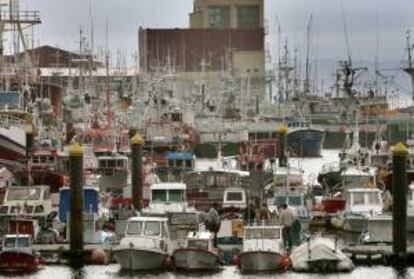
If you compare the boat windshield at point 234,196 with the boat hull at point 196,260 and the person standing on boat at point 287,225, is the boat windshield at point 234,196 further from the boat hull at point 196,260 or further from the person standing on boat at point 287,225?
the boat hull at point 196,260

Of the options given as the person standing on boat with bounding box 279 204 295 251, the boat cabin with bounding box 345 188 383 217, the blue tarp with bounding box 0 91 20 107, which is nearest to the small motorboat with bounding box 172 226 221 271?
the person standing on boat with bounding box 279 204 295 251

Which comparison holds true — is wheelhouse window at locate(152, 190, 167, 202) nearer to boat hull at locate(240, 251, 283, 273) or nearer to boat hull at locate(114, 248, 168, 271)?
boat hull at locate(114, 248, 168, 271)

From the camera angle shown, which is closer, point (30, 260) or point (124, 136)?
point (30, 260)

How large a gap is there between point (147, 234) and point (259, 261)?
13.6ft

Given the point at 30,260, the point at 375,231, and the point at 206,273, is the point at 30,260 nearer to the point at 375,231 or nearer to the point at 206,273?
the point at 206,273

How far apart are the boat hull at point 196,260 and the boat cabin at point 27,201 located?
10438mm

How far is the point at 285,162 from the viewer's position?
82.8 meters

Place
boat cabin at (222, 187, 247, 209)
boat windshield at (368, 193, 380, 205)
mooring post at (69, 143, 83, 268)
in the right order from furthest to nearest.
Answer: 1. boat cabin at (222, 187, 247, 209)
2. boat windshield at (368, 193, 380, 205)
3. mooring post at (69, 143, 83, 268)

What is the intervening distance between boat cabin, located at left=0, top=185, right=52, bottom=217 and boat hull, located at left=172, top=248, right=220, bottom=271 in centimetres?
1044

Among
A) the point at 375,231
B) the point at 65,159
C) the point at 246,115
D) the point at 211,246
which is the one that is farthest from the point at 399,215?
the point at 246,115

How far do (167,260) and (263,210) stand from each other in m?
8.32

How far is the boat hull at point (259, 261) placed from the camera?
4706cm

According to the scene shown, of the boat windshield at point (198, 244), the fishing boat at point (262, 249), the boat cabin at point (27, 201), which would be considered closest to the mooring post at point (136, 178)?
the boat cabin at point (27, 201)

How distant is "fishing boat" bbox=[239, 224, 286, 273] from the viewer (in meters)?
47.1
